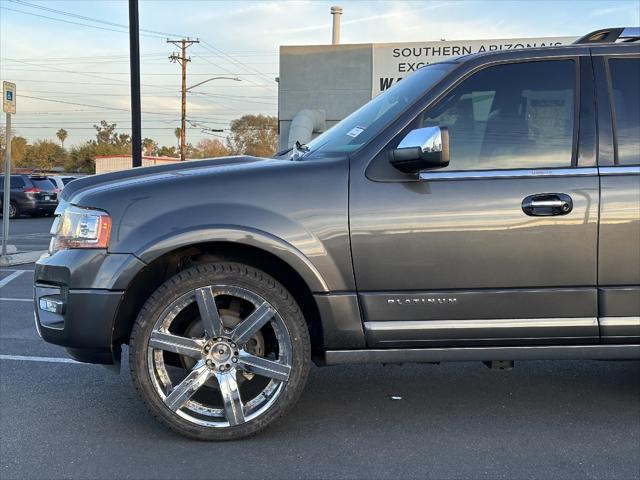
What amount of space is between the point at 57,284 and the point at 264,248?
1099mm

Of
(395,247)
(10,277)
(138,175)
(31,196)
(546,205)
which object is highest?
(138,175)

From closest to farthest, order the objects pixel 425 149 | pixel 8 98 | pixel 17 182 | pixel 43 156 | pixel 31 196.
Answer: pixel 425 149
pixel 8 98
pixel 31 196
pixel 17 182
pixel 43 156

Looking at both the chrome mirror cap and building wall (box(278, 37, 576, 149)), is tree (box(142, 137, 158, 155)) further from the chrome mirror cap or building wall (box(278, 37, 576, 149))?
the chrome mirror cap

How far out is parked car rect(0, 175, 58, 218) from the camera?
23938 millimetres

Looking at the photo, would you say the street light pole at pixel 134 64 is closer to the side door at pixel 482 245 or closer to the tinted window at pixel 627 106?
the side door at pixel 482 245

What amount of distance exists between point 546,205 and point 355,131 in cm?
114

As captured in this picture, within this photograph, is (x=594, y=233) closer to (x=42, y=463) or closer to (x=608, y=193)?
(x=608, y=193)

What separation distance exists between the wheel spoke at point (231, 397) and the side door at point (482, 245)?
0.75 meters

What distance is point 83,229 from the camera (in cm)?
330

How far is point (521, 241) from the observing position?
3.30m

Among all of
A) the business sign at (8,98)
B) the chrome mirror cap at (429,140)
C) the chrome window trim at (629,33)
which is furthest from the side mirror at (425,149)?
the business sign at (8,98)

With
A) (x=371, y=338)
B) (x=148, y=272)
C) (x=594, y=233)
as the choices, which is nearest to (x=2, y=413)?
(x=148, y=272)

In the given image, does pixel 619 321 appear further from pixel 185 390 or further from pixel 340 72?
pixel 340 72

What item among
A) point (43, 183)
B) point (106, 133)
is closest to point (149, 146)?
point (106, 133)
